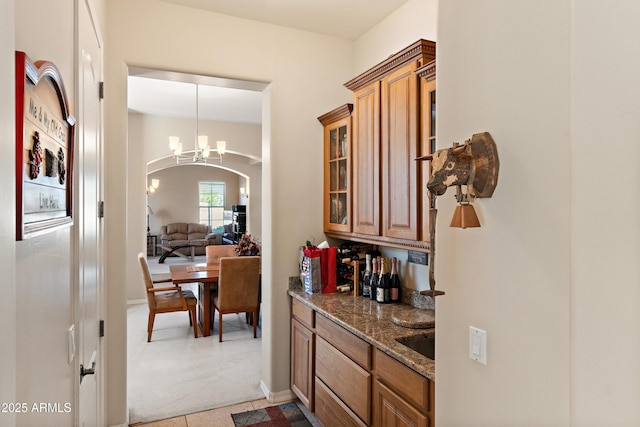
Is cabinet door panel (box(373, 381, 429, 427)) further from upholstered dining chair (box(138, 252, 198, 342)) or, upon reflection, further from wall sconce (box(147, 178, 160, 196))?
wall sconce (box(147, 178, 160, 196))

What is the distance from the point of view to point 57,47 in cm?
123

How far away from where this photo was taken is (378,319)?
90.5 inches

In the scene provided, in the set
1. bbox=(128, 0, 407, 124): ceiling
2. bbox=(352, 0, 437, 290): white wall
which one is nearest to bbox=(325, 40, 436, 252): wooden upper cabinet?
bbox=(352, 0, 437, 290): white wall

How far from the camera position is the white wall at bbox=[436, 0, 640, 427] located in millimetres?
854

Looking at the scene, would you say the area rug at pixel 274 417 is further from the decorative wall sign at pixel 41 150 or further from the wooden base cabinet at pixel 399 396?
the decorative wall sign at pixel 41 150

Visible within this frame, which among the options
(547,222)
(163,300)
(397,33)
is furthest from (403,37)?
(163,300)

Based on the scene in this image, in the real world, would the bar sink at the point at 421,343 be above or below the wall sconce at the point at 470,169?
below

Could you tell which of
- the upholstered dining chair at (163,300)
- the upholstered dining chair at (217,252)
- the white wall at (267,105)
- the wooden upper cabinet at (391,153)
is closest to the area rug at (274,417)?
the white wall at (267,105)

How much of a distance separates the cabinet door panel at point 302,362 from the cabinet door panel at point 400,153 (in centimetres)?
99

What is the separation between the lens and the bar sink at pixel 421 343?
78.4 inches

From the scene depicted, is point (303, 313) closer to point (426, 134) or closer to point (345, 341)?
point (345, 341)

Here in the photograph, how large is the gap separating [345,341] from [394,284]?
2.09ft

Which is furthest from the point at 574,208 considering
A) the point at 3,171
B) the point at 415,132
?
the point at 415,132

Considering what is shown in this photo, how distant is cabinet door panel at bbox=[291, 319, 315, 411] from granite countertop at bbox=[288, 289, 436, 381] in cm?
24
